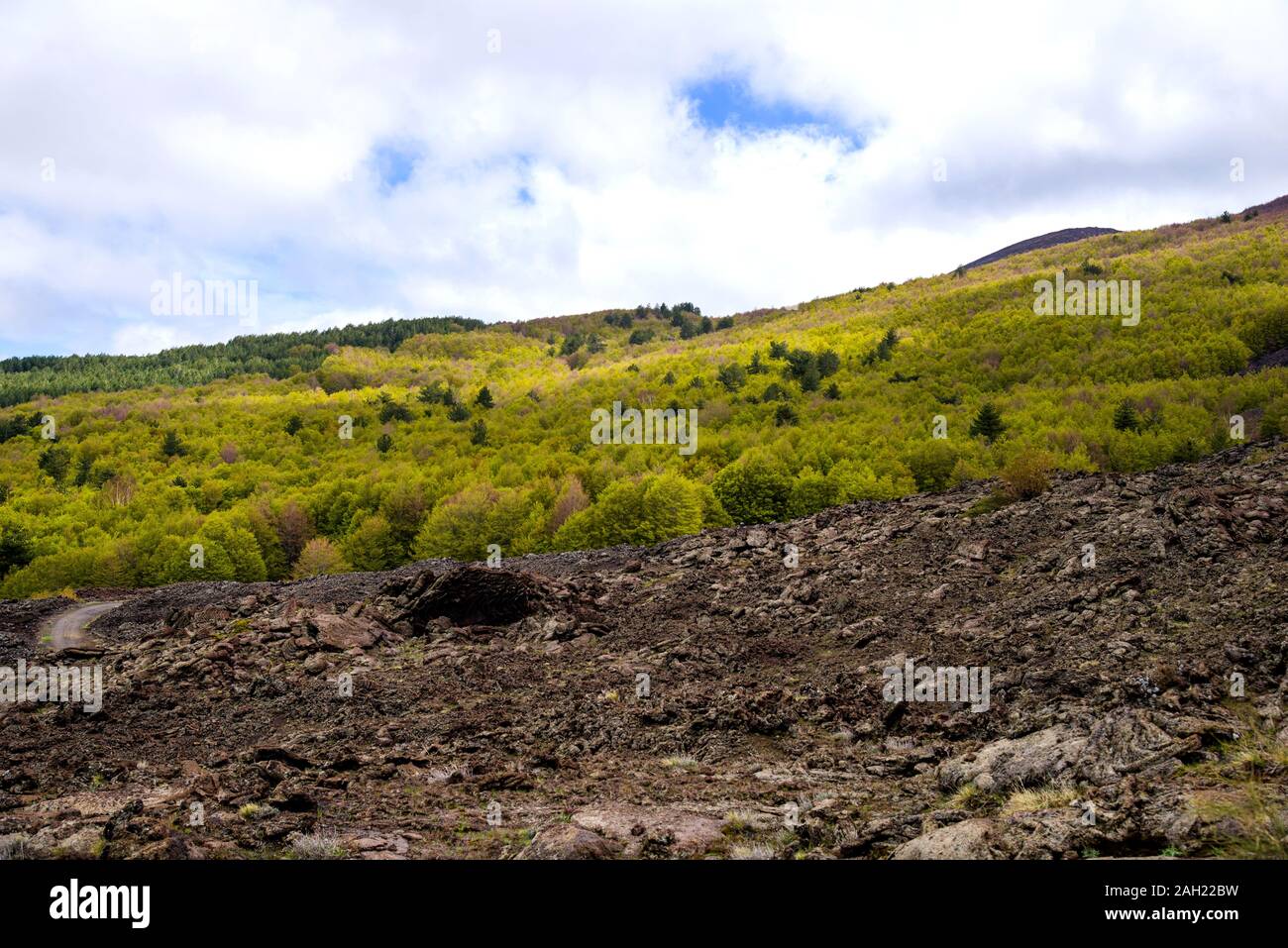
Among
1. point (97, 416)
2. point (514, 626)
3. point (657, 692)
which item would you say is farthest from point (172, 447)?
point (657, 692)

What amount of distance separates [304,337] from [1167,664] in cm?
15315

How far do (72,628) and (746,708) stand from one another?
2298 centimetres

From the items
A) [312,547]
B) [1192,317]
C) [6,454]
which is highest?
[1192,317]

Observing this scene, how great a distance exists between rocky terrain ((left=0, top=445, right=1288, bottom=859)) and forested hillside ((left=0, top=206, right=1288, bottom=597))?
7879 mm

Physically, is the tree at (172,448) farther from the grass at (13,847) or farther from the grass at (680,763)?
the grass at (680,763)

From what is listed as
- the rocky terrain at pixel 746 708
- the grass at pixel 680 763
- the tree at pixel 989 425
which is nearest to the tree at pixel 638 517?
the tree at pixel 989 425

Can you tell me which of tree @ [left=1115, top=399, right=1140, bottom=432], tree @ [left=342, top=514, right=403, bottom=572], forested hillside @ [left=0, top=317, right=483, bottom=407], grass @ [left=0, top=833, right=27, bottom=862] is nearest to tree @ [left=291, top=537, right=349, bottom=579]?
tree @ [left=342, top=514, right=403, bottom=572]

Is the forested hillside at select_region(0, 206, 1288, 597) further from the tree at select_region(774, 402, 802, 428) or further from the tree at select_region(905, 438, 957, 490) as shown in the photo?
the tree at select_region(774, 402, 802, 428)

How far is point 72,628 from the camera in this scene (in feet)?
79.5

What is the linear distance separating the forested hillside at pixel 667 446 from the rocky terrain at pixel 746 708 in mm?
7879

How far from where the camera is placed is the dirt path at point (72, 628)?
21.9 m
